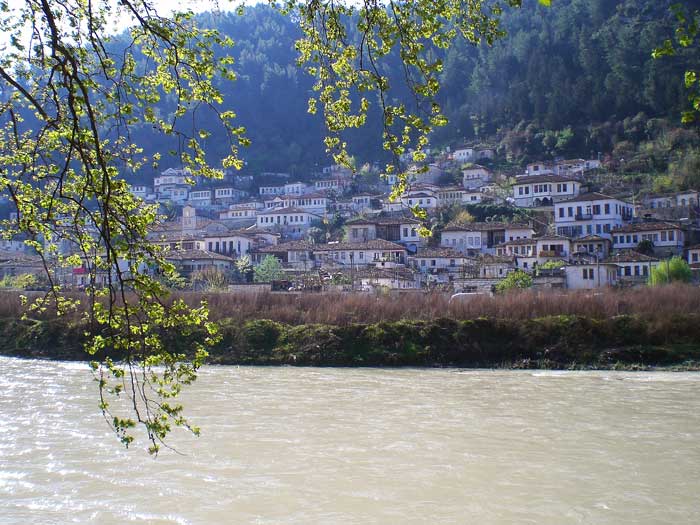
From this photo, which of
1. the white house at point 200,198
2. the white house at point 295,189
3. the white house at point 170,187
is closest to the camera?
the white house at point 295,189

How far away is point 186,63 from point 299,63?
1.12 metres

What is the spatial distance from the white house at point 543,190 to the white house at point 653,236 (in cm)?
1342

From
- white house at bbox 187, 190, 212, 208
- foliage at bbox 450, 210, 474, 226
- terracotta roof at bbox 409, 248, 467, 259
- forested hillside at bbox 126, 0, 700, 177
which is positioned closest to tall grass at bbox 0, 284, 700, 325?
terracotta roof at bbox 409, 248, 467, 259

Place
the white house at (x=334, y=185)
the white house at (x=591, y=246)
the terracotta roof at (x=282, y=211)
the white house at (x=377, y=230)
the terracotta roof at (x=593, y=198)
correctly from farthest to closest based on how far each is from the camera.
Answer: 1. the white house at (x=334, y=185)
2. the terracotta roof at (x=282, y=211)
3. the white house at (x=377, y=230)
4. the terracotta roof at (x=593, y=198)
5. the white house at (x=591, y=246)

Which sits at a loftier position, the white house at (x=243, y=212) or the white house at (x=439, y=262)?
the white house at (x=243, y=212)

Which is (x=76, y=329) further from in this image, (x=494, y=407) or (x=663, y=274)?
(x=663, y=274)

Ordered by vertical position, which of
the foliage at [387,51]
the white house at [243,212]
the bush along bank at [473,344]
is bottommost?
the bush along bank at [473,344]

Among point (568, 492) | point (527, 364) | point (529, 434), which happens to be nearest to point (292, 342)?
point (527, 364)

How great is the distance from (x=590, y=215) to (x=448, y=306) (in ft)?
97.5

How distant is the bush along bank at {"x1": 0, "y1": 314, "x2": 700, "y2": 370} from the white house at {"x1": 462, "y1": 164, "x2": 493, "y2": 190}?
56.1 meters

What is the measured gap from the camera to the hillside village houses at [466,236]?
47.4 m

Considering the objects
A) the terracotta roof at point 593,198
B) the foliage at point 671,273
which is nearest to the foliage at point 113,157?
the foliage at point 671,273

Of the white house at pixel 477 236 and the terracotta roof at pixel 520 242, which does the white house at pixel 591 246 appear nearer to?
the terracotta roof at pixel 520 242

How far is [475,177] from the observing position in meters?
86.5
